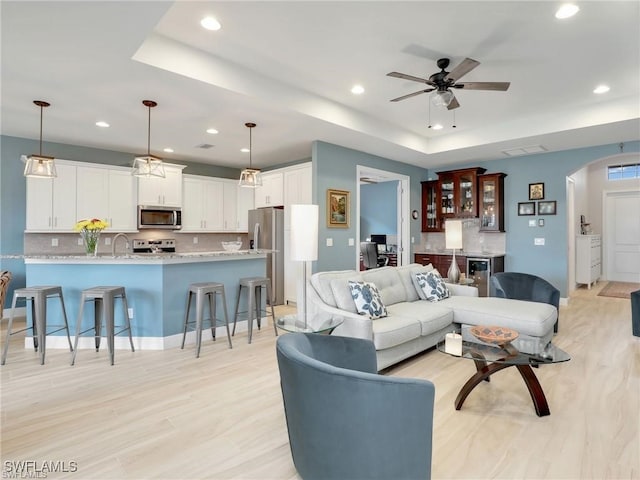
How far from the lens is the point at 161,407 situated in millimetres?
2543

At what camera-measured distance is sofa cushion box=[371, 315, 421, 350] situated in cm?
296

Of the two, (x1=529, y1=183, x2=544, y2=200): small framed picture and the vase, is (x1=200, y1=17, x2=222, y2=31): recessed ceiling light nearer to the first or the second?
the vase

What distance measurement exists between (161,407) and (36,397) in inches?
40.1

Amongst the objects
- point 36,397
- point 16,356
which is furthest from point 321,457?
point 16,356

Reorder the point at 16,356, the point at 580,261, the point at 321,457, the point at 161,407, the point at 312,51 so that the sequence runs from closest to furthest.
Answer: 1. the point at 321,457
2. the point at 161,407
3. the point at 312,51
4. the point at 16,356
5. the point at 580,261

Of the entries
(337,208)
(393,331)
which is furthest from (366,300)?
(337,208)

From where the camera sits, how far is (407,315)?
11.2ft

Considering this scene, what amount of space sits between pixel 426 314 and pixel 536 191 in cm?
403

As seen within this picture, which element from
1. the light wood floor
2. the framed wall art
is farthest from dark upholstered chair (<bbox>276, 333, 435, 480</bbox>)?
the framed wall art

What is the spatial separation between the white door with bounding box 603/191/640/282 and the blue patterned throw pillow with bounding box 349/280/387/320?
8126 millimetres

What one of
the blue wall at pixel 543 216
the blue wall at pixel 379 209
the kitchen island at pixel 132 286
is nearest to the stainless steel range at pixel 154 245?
the kitchen island at pixel 132 286

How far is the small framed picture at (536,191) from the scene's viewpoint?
236 inches

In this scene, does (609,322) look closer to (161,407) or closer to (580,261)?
(580,261)
